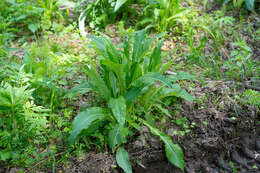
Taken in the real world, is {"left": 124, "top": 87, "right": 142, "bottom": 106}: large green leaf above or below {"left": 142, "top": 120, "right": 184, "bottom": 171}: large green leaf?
above

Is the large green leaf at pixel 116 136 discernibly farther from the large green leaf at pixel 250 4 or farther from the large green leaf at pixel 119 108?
the large green leaf at pixel 250 4

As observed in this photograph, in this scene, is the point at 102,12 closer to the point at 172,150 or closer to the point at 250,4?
the point at 250,4

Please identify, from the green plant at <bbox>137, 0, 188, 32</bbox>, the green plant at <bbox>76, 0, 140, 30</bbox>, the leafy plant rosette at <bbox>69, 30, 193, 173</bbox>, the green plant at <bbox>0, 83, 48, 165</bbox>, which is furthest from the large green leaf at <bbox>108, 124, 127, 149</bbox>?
the green plant at <bbox>76, 0, 140, 30</bbox>

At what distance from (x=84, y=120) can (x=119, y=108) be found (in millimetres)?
324

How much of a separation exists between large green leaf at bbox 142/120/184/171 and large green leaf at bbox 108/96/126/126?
1.46 feet

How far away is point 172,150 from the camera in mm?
2250

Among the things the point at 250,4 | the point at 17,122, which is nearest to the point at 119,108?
the point at 17,122

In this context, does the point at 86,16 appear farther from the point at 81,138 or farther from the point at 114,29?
the point at 81,138

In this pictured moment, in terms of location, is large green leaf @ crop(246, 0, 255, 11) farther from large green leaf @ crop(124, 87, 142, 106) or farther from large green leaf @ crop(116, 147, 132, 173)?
large green leaf @ crop(116, 147, 132, 173)

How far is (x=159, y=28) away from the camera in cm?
360

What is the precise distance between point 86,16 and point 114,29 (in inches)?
21.0

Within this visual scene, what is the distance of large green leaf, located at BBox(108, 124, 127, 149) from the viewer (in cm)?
221

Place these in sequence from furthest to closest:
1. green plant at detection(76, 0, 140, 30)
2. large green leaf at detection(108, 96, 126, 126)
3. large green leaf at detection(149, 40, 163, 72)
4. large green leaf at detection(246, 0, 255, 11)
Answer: green plant at detection(76, 0, 140, 30) → large green leaf at detection(246, 0, 255, 11) → large green leaf at detection(149, 40, 163, 72) → large green leaf at detection(108, 96, 126, 126)

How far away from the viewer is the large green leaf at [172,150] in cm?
221
